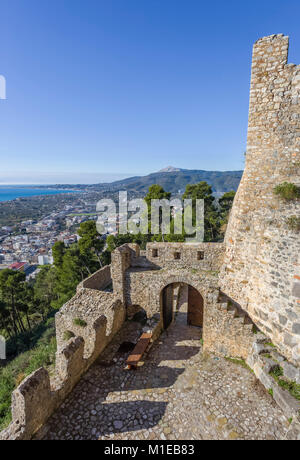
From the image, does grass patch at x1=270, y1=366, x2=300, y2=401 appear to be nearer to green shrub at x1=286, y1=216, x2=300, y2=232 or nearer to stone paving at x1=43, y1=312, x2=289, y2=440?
stone paving at x1=43, y1=312, x2=289, y2=440

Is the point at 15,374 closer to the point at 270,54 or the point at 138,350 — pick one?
the point at 138,350

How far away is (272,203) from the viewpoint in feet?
24.6

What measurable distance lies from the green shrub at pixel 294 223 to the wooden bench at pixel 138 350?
6.64 metres

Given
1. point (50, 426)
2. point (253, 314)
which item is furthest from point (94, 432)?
point (253, 314)

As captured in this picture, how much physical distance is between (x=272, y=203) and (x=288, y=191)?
63 centimetres

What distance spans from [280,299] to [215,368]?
336 centimetres

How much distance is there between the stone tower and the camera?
6941mm

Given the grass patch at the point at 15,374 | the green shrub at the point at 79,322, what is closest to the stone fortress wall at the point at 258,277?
the green shrub at the point at 79,322

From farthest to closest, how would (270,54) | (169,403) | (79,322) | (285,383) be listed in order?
(79,322) < (270,54) < (169,403) < (285,383)

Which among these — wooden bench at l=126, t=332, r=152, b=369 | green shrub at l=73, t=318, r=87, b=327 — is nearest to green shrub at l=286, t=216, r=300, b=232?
wooden bench at l=126, t=332, r=152, b=369

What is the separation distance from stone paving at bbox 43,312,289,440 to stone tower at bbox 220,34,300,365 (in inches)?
72.0

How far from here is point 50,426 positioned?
6.05m

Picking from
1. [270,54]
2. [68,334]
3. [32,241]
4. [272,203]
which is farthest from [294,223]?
[32,241]
